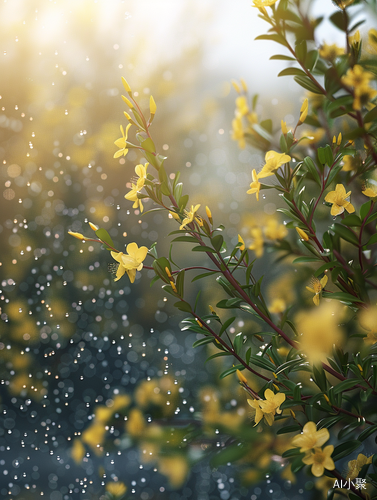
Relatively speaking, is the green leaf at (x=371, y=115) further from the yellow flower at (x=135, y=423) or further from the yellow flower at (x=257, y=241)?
the yellow flower at (x=135, y=423)

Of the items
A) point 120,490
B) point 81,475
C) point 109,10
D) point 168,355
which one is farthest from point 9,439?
point 109,10

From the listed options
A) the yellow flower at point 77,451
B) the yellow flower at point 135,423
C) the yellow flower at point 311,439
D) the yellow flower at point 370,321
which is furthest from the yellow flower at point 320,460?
the yellow flower at point 77,451

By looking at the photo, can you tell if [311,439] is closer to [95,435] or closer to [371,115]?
[371,115]

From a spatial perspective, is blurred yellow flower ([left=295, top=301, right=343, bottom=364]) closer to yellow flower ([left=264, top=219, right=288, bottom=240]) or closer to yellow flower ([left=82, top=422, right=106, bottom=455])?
yellow flower ([left=264, top=219, right=288, bottom=240])

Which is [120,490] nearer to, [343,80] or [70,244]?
[70,244]

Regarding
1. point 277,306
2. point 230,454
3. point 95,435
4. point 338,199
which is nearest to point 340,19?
point 338,199
